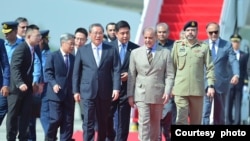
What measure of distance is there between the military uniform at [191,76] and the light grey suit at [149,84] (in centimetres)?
31

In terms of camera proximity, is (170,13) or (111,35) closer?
(111,35)

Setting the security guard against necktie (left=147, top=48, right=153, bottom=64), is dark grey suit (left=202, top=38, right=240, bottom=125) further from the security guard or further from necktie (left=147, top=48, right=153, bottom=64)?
necktie (left=147, top=48, right=153, bottom=64)

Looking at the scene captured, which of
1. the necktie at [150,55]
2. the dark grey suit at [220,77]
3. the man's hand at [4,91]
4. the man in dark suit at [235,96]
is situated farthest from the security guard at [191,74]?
the man in dark suit at [235,96]

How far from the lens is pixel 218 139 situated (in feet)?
27.2

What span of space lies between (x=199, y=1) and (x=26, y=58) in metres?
8.05

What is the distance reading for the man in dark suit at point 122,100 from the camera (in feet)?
42.4

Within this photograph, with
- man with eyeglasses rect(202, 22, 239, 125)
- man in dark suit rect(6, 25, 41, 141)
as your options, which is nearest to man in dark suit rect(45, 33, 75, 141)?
man in dark suit rect(6, 25, 41, 141)

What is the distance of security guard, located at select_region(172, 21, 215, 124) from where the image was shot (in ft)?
40.8

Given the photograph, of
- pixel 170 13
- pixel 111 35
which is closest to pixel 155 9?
pixel 170 13

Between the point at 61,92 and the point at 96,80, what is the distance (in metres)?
0.92

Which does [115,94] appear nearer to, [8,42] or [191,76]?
[191,76]

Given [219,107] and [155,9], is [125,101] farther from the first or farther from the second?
[155,9]

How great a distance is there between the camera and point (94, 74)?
1230 cm

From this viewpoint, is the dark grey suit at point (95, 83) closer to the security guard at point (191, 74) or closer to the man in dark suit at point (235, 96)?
the security guard at point (191, 74)
